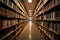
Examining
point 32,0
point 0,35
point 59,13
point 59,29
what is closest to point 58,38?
point 59,29

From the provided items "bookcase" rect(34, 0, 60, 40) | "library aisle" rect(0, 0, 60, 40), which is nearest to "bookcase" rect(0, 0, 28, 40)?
"library aisle" rect(0, 0, 60, 40)

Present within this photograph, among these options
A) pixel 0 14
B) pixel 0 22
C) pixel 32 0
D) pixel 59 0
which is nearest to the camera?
pixel 59 0

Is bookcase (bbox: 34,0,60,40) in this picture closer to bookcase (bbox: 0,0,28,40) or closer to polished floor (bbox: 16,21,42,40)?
bookcase (bbox: 0,0,28,40)

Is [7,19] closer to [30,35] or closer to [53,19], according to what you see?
[53,19]

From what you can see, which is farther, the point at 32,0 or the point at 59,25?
the point at 32,0

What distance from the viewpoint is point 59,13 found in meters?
2.51

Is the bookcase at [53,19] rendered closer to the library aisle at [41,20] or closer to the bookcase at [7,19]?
the library aisle at [41,20]

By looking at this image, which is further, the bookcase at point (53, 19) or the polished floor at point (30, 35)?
the polished floor at point (30, 35)

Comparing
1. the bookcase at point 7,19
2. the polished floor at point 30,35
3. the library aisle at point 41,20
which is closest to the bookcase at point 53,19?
the library aisle at point 41,20

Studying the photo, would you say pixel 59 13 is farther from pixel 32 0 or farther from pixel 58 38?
pixel 32 0

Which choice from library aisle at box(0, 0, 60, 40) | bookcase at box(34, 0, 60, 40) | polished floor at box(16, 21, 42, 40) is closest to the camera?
bookcase at box(34, 0, 60, 40)

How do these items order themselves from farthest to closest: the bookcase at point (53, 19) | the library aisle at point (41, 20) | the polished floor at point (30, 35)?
the polished floor at point (30, 35) → the library aisle at point (41, 20) → the bookcase at point (53, 19)

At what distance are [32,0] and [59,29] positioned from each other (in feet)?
23.9

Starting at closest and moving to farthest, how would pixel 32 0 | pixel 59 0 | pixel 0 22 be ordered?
pixel 59 0 < pixel 0 22 < pixel 32 0
